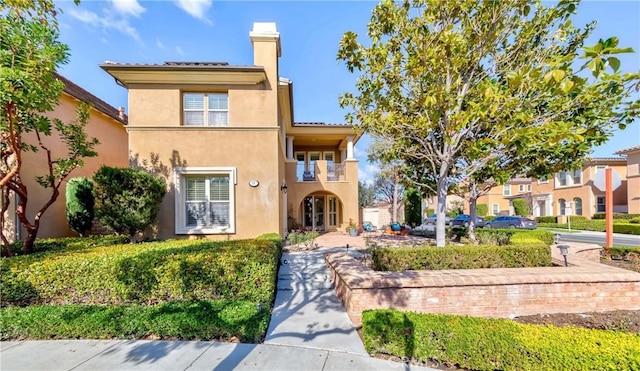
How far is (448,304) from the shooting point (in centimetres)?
542

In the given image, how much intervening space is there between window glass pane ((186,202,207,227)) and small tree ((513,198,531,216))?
3782 cm

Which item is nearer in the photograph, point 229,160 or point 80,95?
point 229,160

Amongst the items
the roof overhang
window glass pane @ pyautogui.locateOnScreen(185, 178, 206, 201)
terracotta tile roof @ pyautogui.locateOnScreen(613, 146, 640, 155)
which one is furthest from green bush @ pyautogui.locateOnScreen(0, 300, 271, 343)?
terracotta tile roof @ pyautogui.locateOnScreen(613, 146, 640, 155)

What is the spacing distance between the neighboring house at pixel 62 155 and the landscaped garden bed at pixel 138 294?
501cm

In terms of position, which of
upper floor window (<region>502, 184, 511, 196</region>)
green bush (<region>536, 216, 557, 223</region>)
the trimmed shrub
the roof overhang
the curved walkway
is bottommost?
green bush (<region>536, 216, 557, 223</region>)

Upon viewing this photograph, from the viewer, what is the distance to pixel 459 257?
6875 millimetres

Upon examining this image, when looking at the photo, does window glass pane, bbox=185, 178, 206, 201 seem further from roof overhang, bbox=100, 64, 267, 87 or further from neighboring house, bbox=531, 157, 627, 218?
neighboring house, bbox=531, 157, 627, 218

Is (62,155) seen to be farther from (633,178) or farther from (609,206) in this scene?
(633,178)

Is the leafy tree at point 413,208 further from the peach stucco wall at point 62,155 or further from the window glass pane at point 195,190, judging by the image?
the peach stucco wall at point 62,155

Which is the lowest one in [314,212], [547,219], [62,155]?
[547,219]

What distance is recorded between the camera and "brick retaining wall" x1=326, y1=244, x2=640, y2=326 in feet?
17.4

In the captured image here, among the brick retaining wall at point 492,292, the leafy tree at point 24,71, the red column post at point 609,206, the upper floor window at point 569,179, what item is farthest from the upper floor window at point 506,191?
the leafy tree at point 24,71

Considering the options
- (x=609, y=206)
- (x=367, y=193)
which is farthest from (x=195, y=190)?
(x=367, y=193)

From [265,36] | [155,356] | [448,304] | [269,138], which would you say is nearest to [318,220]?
[269,138]
